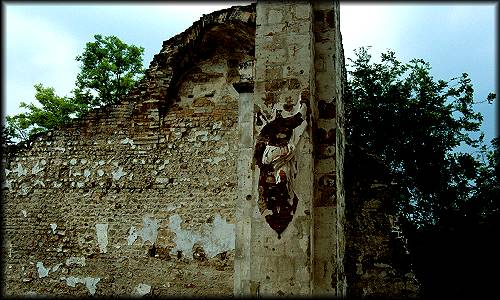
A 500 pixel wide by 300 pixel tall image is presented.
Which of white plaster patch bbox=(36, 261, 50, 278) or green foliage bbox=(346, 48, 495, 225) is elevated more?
green foliage bbox=(346, 48, 495, 225)

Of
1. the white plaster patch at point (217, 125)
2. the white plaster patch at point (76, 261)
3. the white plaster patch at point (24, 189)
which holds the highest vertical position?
the white plaster patch at point (217, 125)

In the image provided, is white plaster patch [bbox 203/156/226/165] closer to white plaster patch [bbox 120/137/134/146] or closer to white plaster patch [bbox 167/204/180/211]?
white plaster patch [bbox 167/204/180/211]

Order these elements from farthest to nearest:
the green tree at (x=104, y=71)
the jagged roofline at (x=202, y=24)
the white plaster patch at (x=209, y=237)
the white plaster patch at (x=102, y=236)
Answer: the green tree at (x=104, y=71)
the white plaster patch at (x=102, y=236)
the jagged roofline at (x=202, y=24)
the white plaster patch at (x=209, y=237)

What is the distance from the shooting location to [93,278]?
807 centimetres

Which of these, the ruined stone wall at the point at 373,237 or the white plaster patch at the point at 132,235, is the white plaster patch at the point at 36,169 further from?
the ruined stone wall at the point at 373,237

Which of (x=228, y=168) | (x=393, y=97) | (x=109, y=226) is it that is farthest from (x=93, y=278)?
(x=393, y=97)

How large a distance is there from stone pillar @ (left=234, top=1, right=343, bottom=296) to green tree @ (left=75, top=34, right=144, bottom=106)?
12.3 metres

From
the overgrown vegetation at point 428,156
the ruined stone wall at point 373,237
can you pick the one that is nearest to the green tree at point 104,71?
the overgrown vegetation at point 428,156

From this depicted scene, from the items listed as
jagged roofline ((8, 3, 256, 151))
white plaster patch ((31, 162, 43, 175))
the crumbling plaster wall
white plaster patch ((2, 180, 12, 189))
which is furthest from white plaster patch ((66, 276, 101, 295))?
jagged roofline ((8, 3, 256, 151))

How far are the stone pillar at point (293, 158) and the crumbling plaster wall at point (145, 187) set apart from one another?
10.7 feet

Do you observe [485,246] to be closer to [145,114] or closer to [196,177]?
[196,177]

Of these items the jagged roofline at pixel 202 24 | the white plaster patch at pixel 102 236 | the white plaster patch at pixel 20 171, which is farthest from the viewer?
the white plaster patch at pixel 20 171

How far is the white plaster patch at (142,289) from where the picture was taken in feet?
25.6

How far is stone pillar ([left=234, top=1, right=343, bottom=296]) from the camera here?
4.10 meters
